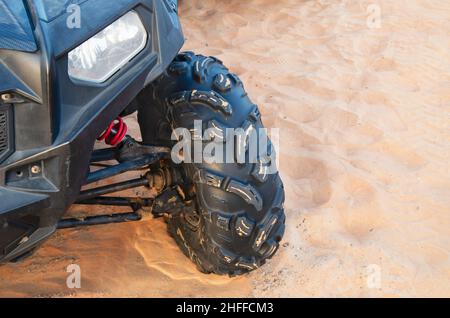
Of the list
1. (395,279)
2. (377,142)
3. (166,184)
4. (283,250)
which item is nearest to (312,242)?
(283,250)

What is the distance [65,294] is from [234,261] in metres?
0.68

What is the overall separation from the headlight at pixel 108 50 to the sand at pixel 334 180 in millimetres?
1035

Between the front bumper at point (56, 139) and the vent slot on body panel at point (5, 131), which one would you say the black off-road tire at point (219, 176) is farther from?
the vent slot on body panel at point (5, 131)

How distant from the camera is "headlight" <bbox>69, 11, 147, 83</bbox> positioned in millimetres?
1454

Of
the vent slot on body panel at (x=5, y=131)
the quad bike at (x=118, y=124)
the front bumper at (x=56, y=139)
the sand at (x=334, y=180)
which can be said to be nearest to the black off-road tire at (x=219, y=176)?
the quad bike at (x=118, y=124)

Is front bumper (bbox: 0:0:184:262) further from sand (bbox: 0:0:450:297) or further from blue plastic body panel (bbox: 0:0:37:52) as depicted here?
sand (bbox: 0:0:450:297)

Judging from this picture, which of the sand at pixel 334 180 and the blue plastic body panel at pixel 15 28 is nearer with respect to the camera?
the blue plastic body panel at pixel 15 28

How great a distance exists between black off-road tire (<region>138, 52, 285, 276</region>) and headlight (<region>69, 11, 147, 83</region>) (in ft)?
1.33

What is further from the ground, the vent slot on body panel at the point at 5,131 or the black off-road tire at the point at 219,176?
the vent slot on body panel at the point at 5,131

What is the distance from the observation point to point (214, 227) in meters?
1.98

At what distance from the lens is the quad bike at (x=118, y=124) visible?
1312mm

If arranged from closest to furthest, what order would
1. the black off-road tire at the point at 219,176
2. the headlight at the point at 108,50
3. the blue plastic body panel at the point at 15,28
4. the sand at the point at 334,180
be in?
the blue plastic body panel at the point at 15,28 → the headlight at the point at 108,50 → the black off-road tire at the point at 219,176 → the sand at the point at 334,180

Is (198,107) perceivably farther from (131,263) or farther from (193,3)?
(193,3)

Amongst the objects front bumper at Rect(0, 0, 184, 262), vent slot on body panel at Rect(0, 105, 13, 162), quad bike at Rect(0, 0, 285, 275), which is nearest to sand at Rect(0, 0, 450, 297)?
quad bike at Rect(0, 0, 285, 275)
